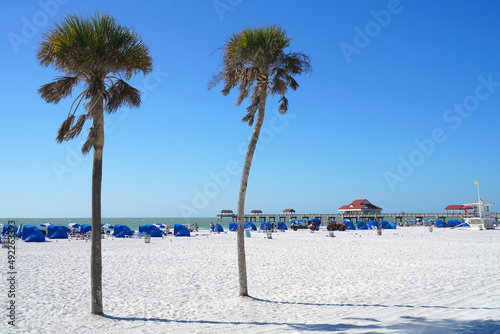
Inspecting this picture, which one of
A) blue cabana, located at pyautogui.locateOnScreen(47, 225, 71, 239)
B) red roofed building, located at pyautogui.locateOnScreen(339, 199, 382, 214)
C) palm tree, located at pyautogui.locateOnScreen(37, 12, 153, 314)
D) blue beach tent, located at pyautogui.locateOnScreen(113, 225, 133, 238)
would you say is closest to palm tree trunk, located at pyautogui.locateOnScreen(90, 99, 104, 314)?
palm tree, located at pyautogui.locateOnScreen(37, 12, 153, 314)

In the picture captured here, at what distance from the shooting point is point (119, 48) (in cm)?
755

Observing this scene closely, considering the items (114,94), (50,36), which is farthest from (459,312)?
(50,36)

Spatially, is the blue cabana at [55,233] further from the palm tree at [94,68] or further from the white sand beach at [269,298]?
the palm tree at [94,68]

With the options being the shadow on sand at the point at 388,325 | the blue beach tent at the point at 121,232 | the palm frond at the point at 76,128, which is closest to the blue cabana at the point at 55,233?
the blue beach tent at the point at 121,232

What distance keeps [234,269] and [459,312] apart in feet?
26.6

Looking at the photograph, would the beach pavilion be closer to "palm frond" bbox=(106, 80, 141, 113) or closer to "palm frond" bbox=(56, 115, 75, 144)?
"palm frond" bbox=(106, 80, 141, 113)

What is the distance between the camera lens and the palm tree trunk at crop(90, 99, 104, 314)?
7.41 meters

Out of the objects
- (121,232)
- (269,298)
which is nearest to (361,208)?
(121,232)

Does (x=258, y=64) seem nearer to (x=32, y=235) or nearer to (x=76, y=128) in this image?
(x=76, y=128)

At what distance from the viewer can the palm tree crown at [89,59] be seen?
23.7 ft

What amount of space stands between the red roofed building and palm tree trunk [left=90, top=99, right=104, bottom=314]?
85.9m

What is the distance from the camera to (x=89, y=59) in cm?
734

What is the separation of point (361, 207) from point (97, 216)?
86.5 metres

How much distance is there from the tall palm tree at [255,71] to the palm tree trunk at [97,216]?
3.14 m
